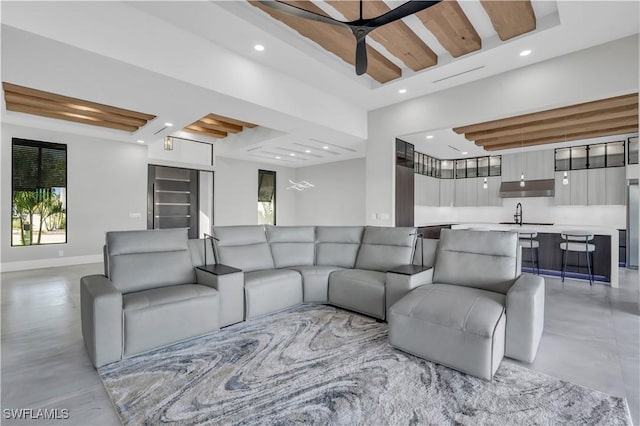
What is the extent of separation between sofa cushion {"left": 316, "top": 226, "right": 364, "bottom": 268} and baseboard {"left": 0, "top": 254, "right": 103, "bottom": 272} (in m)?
5.76

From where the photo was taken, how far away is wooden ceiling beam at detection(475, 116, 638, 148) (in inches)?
219

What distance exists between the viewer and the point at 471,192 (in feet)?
28.0

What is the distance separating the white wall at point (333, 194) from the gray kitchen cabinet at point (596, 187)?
17.2 feet

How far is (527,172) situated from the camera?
7723 millimetres

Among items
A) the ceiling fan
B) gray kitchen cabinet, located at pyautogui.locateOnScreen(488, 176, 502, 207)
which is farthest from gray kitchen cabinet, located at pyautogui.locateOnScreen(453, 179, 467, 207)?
the ceiling fan

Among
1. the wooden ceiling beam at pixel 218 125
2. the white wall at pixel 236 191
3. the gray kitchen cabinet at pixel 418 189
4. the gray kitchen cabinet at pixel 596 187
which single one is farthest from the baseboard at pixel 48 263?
the gray kitchen cabinet at pixel 596 187

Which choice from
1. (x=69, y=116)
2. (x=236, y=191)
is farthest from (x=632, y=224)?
(x=69, y=116)

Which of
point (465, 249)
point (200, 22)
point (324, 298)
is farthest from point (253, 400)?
point (200, 22)

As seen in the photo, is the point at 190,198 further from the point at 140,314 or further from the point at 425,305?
the point at 425,305

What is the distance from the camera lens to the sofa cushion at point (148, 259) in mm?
2805

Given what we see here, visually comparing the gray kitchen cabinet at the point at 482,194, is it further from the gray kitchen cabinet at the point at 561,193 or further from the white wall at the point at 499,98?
the white wall at the point at 499,98

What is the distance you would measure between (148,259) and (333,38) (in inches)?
125

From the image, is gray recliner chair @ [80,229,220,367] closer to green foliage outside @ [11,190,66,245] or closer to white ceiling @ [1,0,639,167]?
white ceiling @ [1,0,639,167]

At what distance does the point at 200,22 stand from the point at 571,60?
449 cm
